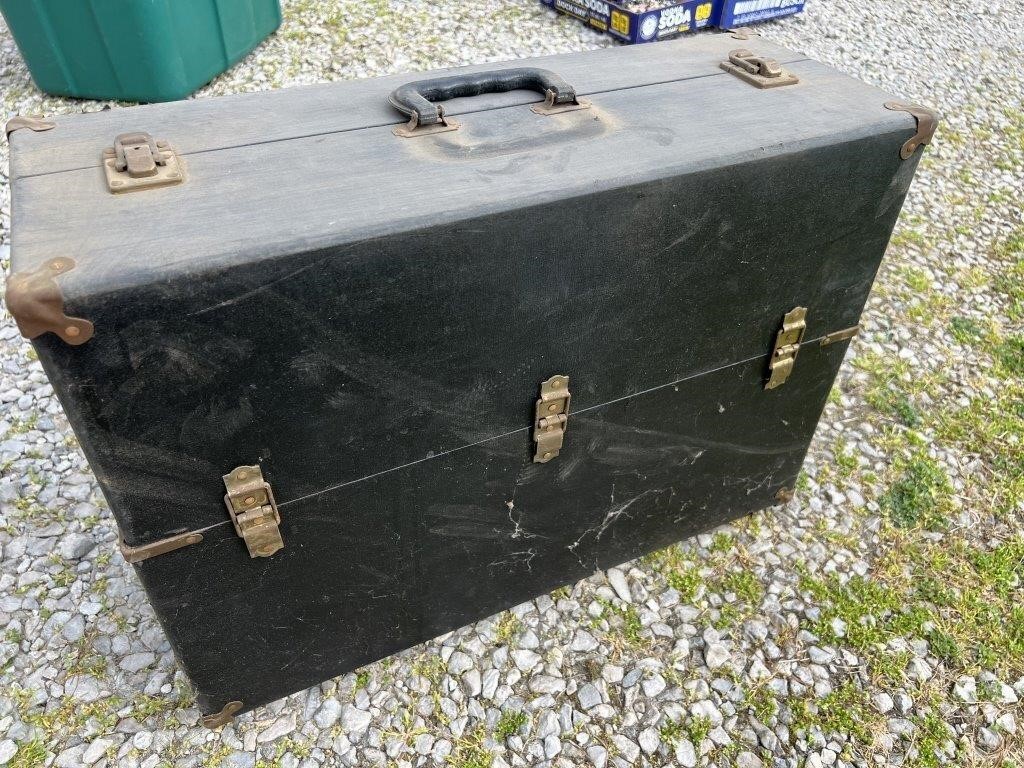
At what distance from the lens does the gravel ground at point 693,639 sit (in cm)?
204

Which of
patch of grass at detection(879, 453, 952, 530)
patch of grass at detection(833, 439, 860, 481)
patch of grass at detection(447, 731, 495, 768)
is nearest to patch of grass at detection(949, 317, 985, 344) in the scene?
patch of grass at detection(879, 453, 952, 530)

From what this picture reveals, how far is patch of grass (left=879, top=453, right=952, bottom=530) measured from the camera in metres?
2.67

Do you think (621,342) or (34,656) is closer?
(621,342)

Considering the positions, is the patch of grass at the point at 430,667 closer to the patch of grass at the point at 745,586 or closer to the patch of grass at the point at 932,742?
the patch of grass at the point at 745,586

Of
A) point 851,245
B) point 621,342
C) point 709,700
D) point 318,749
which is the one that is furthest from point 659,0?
point 318,749

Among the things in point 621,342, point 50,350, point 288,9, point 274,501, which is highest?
point 50,350

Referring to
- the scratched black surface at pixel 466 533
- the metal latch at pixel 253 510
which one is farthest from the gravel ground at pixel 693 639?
the metal latch at pixel 253 510

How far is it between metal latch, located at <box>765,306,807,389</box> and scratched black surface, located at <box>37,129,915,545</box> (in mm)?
26

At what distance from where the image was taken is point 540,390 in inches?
71.6

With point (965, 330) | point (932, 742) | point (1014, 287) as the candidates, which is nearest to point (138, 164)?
point (932, 742)

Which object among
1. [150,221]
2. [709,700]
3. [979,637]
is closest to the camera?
[150,221]

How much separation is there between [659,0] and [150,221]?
5201 mm

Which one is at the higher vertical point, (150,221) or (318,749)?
(150,221)

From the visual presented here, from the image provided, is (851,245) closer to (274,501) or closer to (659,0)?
(274,501)
